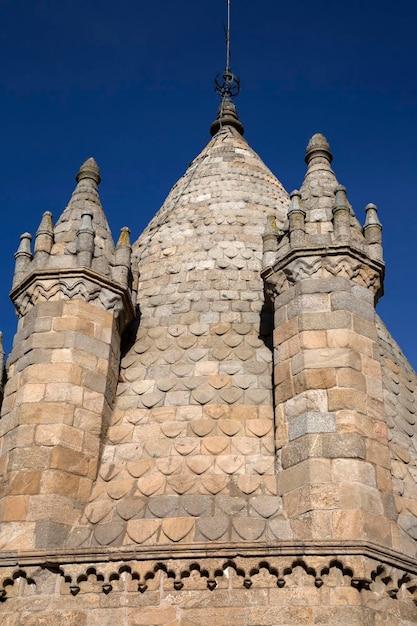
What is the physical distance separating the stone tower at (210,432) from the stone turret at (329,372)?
3cm

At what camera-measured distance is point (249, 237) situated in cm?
1490

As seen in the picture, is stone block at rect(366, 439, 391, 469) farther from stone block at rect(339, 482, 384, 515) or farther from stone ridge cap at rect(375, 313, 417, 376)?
stone ridge cap at rect(375, 313, 417, 376)

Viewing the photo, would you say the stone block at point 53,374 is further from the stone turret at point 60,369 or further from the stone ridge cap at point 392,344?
the stone ridge cap at point 392,344

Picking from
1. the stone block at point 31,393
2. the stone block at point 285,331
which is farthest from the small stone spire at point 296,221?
the stone block at point 31,393

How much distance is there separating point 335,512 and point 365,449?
94cm

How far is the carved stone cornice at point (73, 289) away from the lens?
12148mm

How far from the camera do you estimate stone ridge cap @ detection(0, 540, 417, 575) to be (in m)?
9.27

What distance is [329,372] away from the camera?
10.7 m

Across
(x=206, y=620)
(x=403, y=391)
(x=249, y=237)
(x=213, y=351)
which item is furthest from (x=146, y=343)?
(x=206, y=620)

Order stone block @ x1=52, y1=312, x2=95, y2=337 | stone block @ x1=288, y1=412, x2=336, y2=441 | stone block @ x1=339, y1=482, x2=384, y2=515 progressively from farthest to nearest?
stone block @ x1=52, y1=312, x2=95, y2=337
stone block @ x1=288, y1=412, x2=336, y2=441
stone block @ x1=339, y1=482, x2=384, y2=515

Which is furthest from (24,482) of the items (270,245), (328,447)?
(270,245)

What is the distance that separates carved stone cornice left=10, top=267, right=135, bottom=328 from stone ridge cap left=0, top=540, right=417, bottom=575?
3787mm

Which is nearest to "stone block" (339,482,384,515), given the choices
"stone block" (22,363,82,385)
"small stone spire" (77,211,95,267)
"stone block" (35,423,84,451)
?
"stone block" (35,423,84,451)

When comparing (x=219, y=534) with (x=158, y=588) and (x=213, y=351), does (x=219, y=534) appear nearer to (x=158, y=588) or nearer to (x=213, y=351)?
(x=158, y=588)
